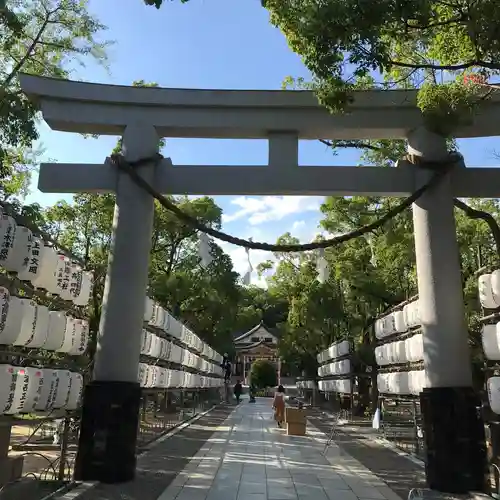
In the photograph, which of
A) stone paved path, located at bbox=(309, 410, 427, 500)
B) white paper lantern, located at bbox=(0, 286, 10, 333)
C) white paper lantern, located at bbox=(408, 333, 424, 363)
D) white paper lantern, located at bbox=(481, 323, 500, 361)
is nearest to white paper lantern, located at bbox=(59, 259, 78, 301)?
white paper lantern, located at bbox=(0, 286, 10, 333)

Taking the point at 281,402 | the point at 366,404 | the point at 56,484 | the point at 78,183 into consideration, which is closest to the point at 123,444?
the point at 56,484

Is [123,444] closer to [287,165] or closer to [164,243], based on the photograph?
[287,165]

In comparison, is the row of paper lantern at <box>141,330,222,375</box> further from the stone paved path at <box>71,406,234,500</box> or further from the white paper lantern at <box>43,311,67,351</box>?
the white paper lantern at <box>43,311,67,351</box>

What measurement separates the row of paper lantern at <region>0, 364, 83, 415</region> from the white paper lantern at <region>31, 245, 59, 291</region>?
43.6 inches

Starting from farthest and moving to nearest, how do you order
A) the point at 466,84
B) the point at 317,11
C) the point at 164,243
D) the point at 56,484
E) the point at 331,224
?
the point at 164,243
the point at 331,224
the point at 56,484
the point at 466,84
the point at 317,11

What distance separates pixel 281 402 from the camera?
18.0 m

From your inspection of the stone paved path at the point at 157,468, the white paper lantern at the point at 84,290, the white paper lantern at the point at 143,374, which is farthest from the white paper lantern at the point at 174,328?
the white paper lantern at the point at 84,290

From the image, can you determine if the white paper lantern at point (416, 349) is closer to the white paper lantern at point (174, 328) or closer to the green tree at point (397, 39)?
the green tree at point (397, 39)

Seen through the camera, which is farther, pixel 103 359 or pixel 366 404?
pixel 366 404

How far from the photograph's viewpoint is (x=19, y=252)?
608 cm

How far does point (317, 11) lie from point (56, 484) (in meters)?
6.36

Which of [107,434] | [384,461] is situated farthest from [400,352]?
[107,434]

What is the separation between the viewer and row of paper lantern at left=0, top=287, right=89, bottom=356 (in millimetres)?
5714

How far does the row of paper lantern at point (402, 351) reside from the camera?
375 inches
